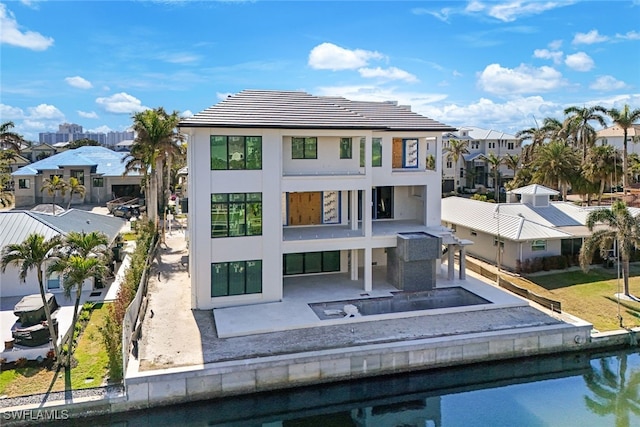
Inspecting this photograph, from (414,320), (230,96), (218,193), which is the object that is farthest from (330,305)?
(230,96)

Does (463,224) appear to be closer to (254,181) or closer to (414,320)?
(414,320)

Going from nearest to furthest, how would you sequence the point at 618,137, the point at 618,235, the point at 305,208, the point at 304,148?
the point at 618,235
the point at 304,148
the point at 305,208
the point at 618,137

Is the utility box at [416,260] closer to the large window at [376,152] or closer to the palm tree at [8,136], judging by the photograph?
the large window at [376,152]

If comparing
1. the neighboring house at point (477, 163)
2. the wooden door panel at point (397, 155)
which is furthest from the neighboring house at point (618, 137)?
the wooden door panel at point (397, 155)

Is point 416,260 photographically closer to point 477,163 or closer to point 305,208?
point 305,208

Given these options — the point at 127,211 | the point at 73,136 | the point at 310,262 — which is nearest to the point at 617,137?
the point at 310,262

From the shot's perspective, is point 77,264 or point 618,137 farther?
point 618,137

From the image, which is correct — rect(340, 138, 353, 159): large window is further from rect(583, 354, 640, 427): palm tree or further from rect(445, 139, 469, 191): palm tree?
rect(445, 139, 469, 191): palm tree
